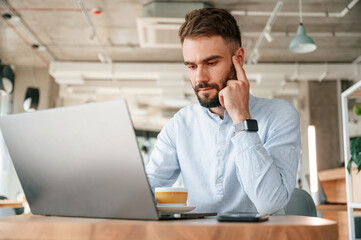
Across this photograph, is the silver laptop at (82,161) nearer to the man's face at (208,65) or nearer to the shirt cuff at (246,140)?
the shirt cuff at (246,140)

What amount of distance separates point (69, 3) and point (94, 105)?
5.60 m

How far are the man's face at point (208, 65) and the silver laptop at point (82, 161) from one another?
0.57 m

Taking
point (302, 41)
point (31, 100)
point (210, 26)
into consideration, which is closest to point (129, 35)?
point (31, 100)

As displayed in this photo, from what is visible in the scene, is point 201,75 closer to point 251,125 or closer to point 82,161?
point 251,125

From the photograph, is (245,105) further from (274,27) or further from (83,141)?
(274,27)

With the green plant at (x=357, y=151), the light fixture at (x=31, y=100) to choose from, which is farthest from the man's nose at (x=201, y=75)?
the light fixture at (x=31, y=100)

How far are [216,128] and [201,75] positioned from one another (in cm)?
22

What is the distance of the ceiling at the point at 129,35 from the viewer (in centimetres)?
593

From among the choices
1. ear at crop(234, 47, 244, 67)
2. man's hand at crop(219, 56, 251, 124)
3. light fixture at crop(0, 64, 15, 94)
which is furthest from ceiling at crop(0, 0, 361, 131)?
man's hand at crop(219, 56, 251, 124)

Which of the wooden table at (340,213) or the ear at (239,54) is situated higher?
the ear at (239,54)

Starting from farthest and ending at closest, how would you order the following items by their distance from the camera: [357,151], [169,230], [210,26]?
[357,151]
[210,26]
[169,230]

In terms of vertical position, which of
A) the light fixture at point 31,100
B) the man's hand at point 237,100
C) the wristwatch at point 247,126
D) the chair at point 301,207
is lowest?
the chair at point 301,207

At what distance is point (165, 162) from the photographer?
146 centimetres

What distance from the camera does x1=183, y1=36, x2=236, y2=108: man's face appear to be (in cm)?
133
